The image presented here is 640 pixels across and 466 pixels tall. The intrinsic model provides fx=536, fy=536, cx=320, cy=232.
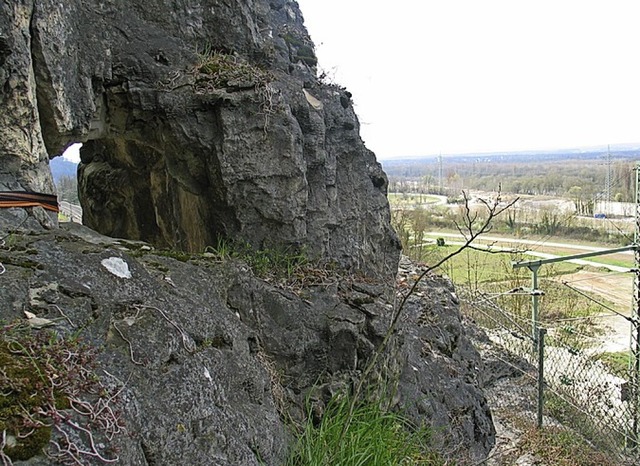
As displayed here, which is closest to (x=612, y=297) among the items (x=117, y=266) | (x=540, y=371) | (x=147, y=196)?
(x=540, y=371)

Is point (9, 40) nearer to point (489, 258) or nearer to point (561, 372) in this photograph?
point (561, 372)

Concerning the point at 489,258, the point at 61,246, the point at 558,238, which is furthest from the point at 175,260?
the point at 558,238

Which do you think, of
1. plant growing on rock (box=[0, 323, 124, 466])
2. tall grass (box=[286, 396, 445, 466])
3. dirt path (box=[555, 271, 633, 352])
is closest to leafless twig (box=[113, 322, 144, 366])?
plant growing on rock (box=[0, 323, 124, 466])

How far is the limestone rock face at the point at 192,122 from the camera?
390 centimetres

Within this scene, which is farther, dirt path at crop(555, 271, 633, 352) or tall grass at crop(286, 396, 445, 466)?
dirt path at crop(555, 271, 633, 352)

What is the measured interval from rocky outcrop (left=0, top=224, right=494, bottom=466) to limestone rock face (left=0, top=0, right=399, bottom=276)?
30.0 inches

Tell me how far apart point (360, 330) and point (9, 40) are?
332 centimetres

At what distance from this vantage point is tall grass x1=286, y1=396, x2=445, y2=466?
3104mm

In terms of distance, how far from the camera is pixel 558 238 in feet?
79.1

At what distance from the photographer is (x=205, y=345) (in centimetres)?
301

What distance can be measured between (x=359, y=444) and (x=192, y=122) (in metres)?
3.12

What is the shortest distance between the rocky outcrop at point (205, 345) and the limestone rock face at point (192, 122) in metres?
0.76

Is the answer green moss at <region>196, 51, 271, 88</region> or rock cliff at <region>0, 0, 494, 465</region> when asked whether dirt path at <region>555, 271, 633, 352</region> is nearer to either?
Answer: rock cliff at <region>0, 0, 494, 465</region>

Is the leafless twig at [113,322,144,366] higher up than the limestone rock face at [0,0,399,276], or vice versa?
the limestone rock face at [0,0,399,276]
